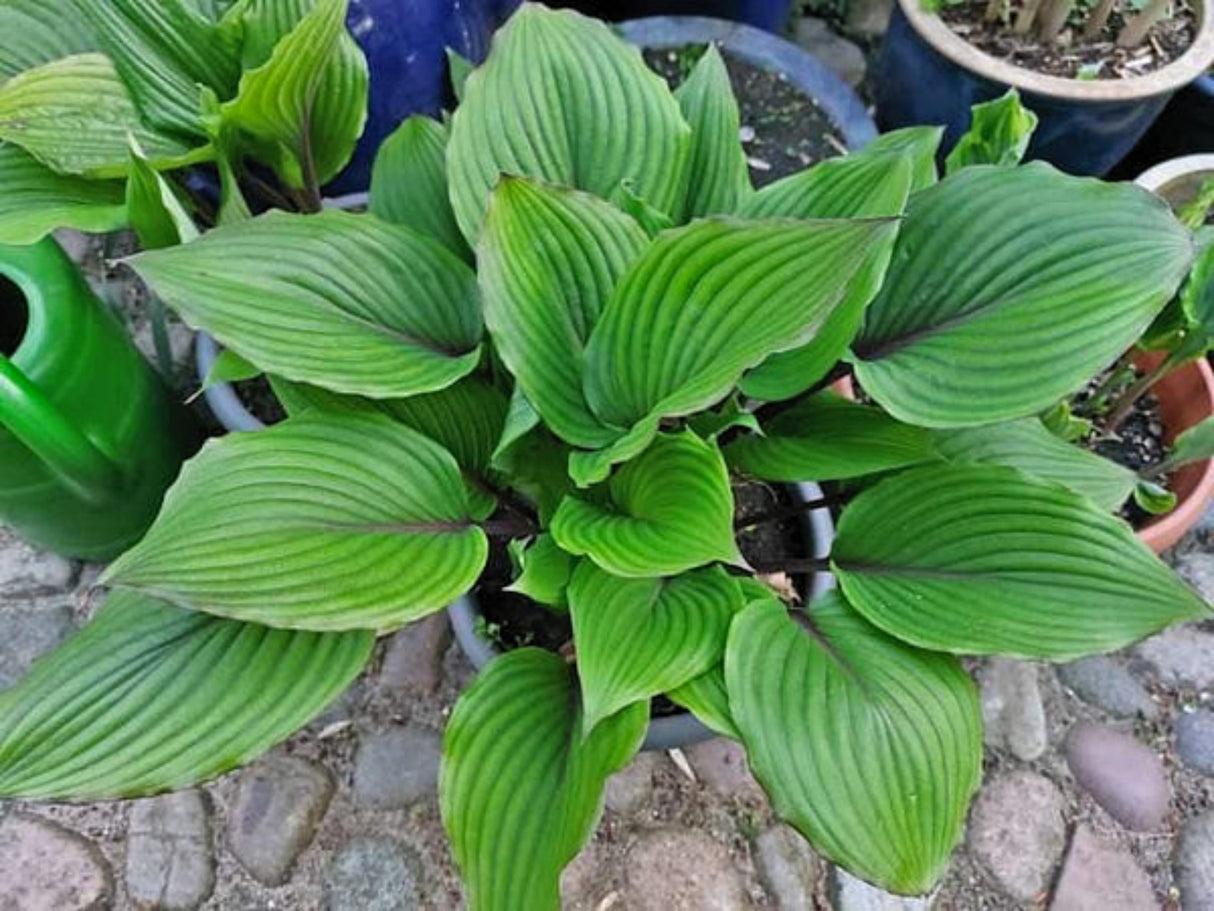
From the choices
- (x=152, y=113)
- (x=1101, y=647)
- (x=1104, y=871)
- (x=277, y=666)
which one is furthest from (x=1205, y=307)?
(x=152, y=113)

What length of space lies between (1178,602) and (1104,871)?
→ 22.0 inches

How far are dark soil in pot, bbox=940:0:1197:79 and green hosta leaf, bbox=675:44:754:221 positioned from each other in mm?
609

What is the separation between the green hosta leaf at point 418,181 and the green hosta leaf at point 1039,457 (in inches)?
21.1

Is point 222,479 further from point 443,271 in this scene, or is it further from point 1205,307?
point 1205,307

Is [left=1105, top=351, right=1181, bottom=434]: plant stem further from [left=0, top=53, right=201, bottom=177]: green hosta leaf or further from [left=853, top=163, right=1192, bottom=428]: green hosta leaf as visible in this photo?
[left=0, top=53, right=201, bottom=177]: green hosta leaf

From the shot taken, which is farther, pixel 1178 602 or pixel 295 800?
pixel 295 800

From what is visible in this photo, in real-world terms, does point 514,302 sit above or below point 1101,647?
above

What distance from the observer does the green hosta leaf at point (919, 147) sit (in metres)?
1.08

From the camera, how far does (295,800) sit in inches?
52.8

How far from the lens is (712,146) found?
3.86ft

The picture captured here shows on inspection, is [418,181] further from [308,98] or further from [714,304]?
[714,304]

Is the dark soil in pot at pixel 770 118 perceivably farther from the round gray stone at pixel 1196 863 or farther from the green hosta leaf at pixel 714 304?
the round gray stone at pixel 1196 863

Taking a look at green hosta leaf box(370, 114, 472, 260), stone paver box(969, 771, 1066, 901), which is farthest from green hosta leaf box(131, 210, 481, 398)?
stone paver box(969, 771, 1066, 901)

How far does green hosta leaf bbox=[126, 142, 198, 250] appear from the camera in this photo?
3.24 feet
